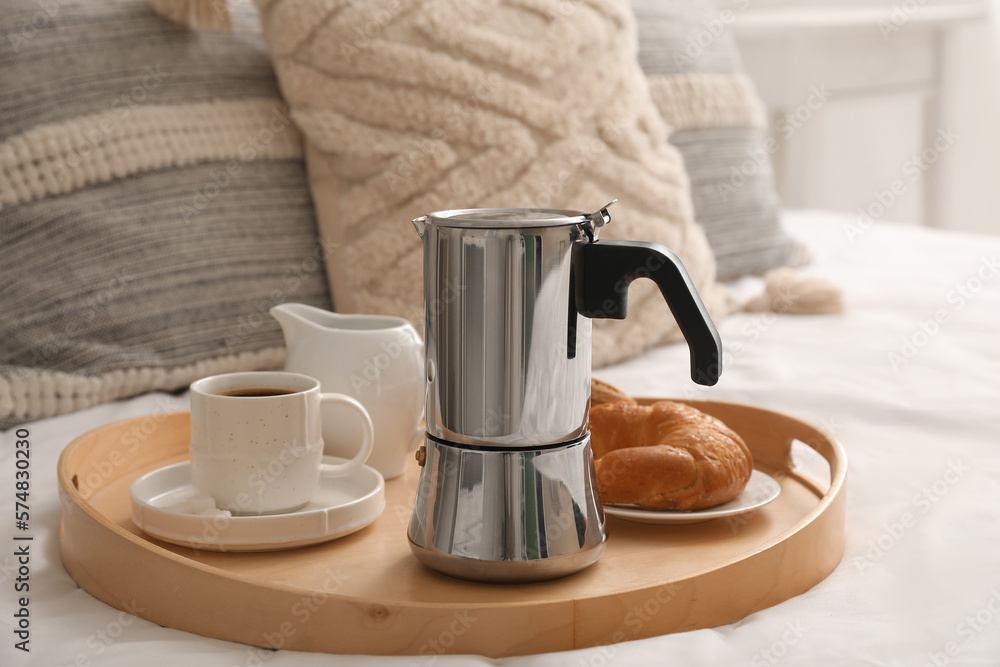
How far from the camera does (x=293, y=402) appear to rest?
0.60 m

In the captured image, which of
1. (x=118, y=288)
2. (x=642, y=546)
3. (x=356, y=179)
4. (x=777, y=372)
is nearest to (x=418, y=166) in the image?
(x=356, y=179)

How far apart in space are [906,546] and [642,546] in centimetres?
20

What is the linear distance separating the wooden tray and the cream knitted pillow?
50 cm

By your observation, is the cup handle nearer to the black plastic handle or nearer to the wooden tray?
the wooden tray

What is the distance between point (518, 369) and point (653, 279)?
9 centimetres

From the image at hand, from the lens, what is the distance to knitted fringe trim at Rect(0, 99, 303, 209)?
0.94 metres

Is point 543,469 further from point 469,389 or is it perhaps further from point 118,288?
point 118,288

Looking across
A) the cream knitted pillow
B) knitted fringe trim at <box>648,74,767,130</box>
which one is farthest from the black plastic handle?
knitted fringe trim at <box>648,74,767,130</box>

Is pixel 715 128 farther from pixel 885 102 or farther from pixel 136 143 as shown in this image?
pixel 885 102

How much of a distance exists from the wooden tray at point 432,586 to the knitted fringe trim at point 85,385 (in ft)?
0.98

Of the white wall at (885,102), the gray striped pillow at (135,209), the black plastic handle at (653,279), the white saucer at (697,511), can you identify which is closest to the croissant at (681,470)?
the white saucer at (697,511)

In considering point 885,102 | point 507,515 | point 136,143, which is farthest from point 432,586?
point 885,102

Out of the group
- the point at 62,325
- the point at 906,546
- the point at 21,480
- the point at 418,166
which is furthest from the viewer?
the point at 418,166

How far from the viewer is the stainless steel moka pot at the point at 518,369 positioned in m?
0.50
